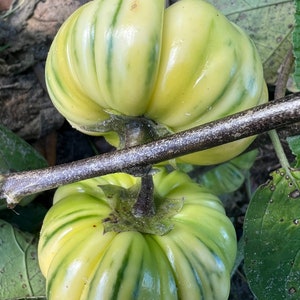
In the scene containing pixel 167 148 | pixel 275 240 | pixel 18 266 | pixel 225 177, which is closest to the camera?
pixel 167 148

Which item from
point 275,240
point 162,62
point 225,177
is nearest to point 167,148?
point 162,62

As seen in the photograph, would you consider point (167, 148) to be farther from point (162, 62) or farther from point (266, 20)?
point (266, 20)

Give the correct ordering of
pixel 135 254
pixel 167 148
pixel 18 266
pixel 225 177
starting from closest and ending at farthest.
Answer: pixel 167 148
pixel 135 254
pixel 18 266
pixel 225 177

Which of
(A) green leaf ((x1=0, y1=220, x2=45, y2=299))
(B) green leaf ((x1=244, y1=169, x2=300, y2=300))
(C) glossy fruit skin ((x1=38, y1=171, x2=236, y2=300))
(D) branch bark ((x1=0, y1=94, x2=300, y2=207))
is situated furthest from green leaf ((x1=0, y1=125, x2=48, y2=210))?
(B) green leaf ((x1=244, y1=169, x2=300, y2=300))

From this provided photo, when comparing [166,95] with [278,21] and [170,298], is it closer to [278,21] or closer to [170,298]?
[170,298]

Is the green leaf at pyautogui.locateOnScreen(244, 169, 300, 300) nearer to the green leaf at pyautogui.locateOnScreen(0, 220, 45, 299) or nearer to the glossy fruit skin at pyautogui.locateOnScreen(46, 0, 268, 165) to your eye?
the glossy fruit skin at pyautogui.locateOnScreen(46, 0, 268, 165)

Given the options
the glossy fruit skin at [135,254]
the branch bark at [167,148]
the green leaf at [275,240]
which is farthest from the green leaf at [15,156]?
the green leaf at [275,240]

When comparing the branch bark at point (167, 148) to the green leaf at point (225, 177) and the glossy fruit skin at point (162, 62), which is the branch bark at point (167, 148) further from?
the green leaf at point (225, 177)
